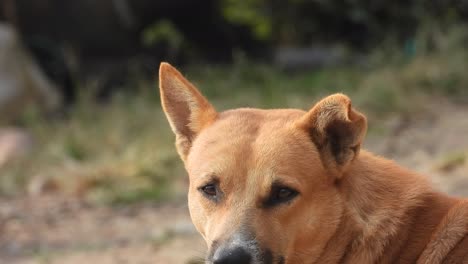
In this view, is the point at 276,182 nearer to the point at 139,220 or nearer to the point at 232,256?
the point at 232,256

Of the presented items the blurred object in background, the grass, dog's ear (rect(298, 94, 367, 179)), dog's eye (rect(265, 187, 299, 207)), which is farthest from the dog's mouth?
the blurred object in background

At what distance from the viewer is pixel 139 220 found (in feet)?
27.7

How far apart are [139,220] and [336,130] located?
14.6 feet

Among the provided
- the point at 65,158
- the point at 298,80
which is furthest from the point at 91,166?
the point at 298,80

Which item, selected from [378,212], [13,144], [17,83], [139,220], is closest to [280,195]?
[378,212]

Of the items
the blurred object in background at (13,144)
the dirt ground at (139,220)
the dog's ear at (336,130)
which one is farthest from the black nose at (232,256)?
the blurred object in background at (13,144)

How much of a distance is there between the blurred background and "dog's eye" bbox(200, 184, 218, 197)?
78.2 inches

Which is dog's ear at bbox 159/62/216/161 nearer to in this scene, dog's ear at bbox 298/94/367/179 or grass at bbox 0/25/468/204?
dog's ear at bbox 298/94/367/179

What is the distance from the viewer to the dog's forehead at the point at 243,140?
429 cm

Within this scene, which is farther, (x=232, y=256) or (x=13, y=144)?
(x=13, y=144)

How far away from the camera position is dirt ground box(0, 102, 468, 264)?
717 cm

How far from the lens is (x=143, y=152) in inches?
390

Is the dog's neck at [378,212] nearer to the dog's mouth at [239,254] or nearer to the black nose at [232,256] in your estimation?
the dog's mouth at [239,254]

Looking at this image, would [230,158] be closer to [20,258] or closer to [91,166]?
[20,258]
